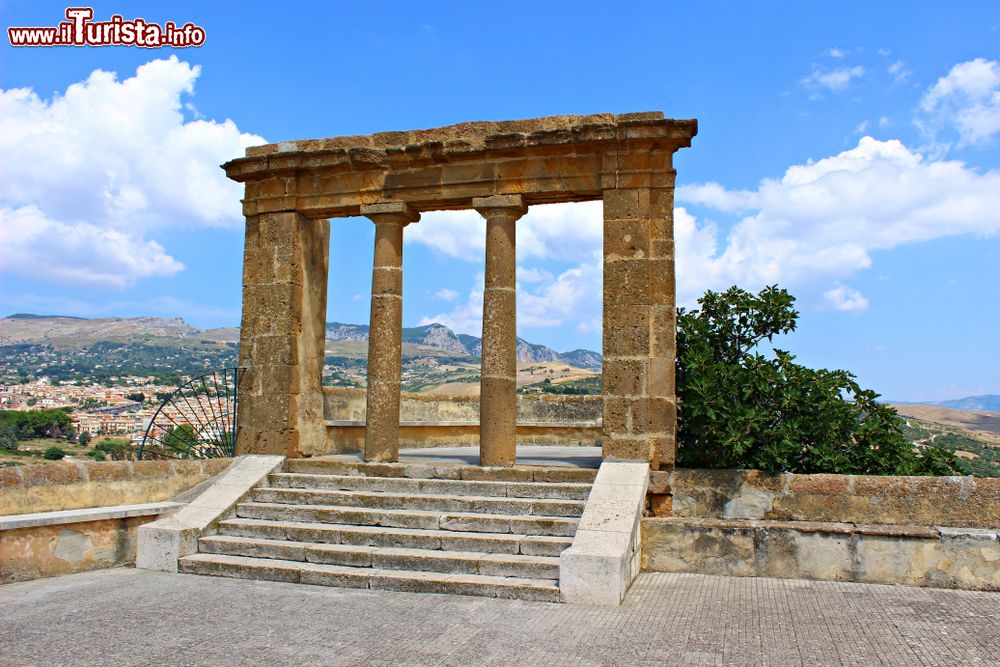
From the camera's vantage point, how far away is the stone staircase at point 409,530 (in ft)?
22.3

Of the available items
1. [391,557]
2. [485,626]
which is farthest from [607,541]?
[391,557]

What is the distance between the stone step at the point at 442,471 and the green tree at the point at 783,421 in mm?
1301

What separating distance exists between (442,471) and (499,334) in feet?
5.74

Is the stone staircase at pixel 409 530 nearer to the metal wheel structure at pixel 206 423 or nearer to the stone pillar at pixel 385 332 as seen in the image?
the stone pillar at pixel 385 332

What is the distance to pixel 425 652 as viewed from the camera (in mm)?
4996

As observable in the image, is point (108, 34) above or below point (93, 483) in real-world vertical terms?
above

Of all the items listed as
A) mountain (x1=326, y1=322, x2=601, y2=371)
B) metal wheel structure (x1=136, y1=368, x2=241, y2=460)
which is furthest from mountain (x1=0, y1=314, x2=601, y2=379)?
metal wheel structure (x1=136, y1=368, x2=241, y2=460)

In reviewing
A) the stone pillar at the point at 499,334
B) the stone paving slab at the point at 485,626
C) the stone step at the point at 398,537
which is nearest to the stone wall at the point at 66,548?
the stone paving slab at the point at 485,626

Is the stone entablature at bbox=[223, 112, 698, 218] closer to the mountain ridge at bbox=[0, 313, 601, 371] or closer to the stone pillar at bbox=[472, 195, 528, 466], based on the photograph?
the stone pillar at bbox=[472, 195, 528, 466]

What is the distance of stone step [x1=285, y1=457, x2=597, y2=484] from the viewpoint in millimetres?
8375

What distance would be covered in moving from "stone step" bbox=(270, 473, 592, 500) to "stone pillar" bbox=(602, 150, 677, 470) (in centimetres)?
74

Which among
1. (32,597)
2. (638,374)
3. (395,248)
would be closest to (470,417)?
(395,248)

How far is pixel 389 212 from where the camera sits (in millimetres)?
9688

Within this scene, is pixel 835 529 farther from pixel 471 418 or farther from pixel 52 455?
pixel 52 455
